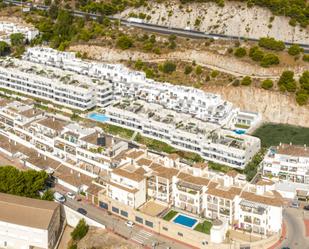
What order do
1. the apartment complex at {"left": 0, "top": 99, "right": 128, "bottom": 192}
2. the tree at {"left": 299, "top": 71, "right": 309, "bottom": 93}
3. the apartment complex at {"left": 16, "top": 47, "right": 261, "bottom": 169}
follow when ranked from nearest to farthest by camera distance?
the apartment complex at {"left": 0, "top": 99, "right": 128, "bottom": 192}, the apartment complex at {"left": 16, "top": 47, "right": 261, "bottom": 169}, the tree at {"left": 299, "top": 71, "right": 309, "bottom": 93}

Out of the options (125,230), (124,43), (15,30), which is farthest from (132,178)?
(15,30)

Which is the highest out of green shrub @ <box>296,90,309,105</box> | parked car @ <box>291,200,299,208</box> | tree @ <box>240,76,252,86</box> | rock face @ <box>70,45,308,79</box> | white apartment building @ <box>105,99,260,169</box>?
rock face @ <box>70,45,308,79</box>

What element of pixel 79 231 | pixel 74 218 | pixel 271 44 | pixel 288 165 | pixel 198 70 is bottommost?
pixel 74 218

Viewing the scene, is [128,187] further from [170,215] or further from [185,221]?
[185,221]

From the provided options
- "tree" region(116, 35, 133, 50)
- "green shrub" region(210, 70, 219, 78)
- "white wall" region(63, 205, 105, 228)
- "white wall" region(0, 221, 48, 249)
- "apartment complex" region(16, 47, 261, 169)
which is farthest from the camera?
"tree" region(116, 35, 133, 50)

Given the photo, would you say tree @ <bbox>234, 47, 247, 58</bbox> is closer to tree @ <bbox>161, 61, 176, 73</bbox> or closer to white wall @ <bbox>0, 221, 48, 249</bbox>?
tree @ <bbox>161, 61, 176, 73</bbox>

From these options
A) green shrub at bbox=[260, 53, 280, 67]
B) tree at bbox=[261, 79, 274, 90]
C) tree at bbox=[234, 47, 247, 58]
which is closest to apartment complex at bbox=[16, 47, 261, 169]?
tree at bbox=[261, 79, 274, 90]

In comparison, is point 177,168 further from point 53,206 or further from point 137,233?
point 53,206
